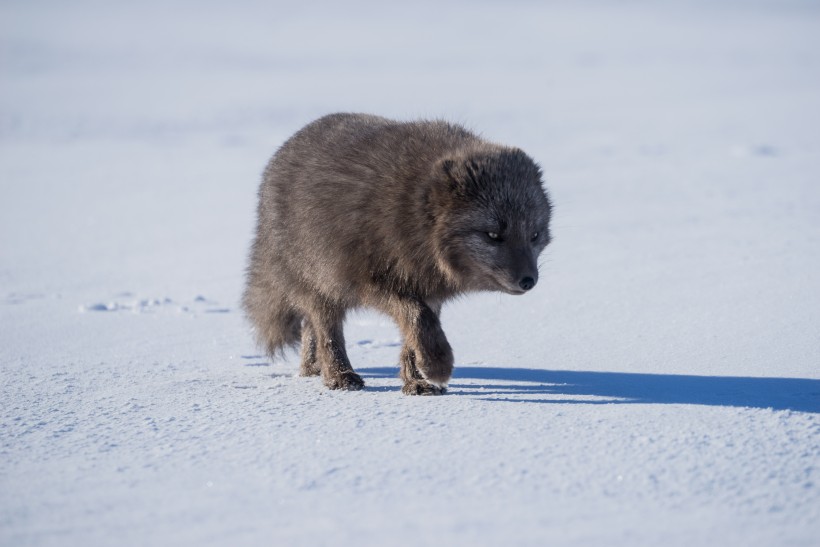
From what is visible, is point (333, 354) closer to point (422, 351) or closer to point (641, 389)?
point (422, 351)

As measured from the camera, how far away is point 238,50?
2988cm

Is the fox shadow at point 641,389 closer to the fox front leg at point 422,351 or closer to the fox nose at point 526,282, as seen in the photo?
the fox front leg at point 422,351

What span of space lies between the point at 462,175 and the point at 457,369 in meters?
1.13

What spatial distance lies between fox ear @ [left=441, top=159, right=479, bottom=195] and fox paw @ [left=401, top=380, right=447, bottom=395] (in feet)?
2.83

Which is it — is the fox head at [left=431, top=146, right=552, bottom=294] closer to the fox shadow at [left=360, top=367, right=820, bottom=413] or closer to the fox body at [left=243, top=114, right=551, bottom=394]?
the fox body at [left=243, top=114, right=551, bottom=394]

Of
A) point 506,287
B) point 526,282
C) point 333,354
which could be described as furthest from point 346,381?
point 526,282

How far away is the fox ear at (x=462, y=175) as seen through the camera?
4.25 m

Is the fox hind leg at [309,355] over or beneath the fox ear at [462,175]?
beneath

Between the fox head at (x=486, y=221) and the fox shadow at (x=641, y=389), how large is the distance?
47cm

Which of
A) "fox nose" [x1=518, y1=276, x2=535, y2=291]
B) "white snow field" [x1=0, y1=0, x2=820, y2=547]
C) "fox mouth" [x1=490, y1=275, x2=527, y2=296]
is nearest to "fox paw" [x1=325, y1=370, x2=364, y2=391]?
"white snow field" [x1=0, y1=0, x2=820, y2=547]

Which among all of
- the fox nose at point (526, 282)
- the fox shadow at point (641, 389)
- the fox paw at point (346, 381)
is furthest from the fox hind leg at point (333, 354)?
the fox nose at point (526, 282)

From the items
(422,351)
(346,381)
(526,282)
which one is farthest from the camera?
(346,381)

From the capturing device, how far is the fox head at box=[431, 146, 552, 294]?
166 inches

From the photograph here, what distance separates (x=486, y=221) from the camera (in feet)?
13.9
